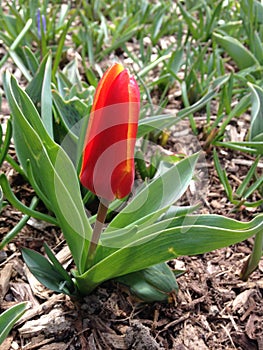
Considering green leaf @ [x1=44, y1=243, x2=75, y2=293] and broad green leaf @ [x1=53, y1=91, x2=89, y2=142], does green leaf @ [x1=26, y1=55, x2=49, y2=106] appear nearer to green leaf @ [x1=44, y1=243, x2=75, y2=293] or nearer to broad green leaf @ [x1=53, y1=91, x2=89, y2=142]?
broad green leaf @ [x1=53, y1=91, x2=89, y2=142]

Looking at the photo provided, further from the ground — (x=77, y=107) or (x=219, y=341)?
(x=77, y=107)

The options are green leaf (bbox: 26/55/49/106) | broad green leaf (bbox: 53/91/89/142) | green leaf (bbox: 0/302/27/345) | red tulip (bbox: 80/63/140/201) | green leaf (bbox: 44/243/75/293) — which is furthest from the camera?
broad green leaf (bbox: 53/91/89/142)

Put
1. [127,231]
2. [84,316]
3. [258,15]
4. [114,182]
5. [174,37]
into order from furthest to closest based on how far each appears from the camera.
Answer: [174,37], [258,15], [84,316], [127,231], [114,182]

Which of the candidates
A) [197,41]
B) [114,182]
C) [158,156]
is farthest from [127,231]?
[197,41]

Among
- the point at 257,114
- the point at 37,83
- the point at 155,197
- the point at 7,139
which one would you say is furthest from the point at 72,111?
the point at 257,114

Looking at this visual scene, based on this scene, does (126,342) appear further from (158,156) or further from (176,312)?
(158,156)

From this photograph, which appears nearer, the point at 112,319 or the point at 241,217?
the point at 112,319

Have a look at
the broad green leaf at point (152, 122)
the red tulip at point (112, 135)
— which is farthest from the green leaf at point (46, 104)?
the red tulip at point (112, 135)

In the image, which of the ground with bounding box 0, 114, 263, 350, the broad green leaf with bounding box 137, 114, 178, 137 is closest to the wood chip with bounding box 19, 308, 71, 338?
the ground with bounding box 0, 114, 263, 350
